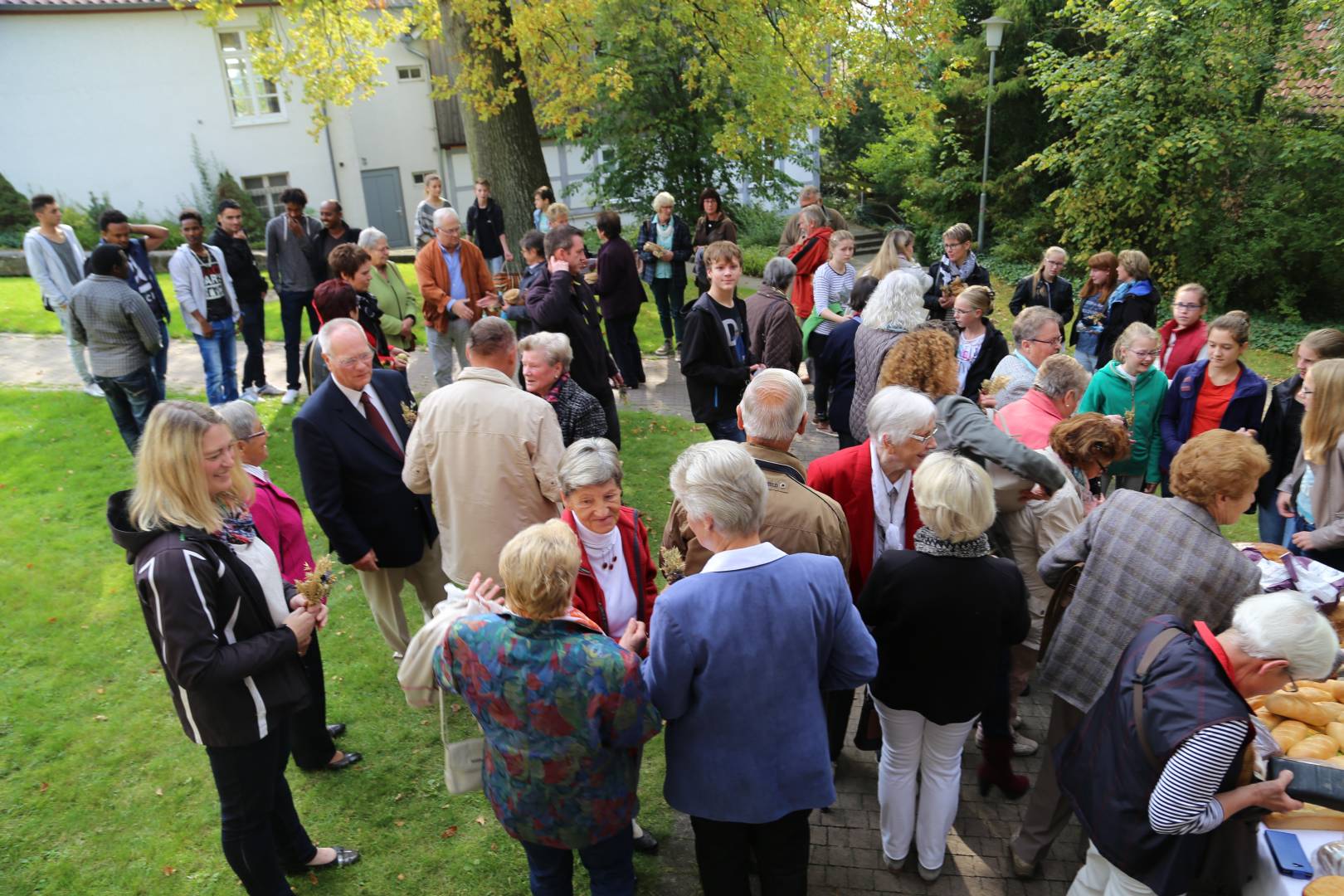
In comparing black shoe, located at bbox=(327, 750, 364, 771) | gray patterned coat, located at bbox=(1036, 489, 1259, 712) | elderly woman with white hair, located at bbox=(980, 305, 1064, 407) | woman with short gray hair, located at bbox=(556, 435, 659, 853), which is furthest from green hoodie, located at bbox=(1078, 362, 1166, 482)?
black shoe, located at bbox=(327, 750, 364, 771)

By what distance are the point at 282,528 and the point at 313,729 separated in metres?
1.28

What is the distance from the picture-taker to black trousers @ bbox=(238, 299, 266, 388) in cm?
905

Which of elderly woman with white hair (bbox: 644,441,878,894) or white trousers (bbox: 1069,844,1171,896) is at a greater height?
elderly woman with white hair (bbox: 644,441,878,894)

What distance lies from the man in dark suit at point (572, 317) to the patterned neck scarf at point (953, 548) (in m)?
3.38

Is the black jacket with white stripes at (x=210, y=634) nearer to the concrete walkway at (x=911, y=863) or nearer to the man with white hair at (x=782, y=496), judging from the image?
the man with white hair at (x=782, y=496)

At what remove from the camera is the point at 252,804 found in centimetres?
321

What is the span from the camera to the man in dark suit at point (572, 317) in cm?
642

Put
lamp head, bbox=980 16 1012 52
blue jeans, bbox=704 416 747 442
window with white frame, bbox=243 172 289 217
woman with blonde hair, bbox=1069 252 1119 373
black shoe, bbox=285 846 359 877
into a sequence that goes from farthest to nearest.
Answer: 1. window with white frame, bbox=243 172 289 217
2. lamp head, bbox=980 16 1012 52
3. woman with blonde hair, bbox=1069 252 1119 373
4. blue jeans, bbox=704 416 747 442
5. black shoe, bbox=285 846 359 877

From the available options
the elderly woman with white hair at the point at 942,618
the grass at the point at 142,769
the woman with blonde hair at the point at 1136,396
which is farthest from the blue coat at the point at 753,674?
the woman with blonde hair at the point at 1136,396

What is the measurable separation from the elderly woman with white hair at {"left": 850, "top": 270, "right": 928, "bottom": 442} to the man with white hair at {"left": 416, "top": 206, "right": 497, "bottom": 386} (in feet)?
13.8

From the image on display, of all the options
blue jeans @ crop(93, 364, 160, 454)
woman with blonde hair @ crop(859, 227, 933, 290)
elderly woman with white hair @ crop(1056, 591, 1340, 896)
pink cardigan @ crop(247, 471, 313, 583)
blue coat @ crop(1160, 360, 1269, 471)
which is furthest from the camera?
woman with blonde hair @ crop(859, 227, 933, 290)

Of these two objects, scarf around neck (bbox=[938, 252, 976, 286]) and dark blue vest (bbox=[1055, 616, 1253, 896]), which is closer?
dark blue vest (bbox=[1055, 616, 1253, 896])

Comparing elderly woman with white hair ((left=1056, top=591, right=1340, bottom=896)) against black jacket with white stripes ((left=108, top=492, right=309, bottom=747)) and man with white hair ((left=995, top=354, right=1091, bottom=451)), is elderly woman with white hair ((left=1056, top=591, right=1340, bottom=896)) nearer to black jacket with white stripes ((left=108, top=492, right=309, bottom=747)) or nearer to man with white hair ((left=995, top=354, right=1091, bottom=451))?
man with white hair ((left=995, top=354, right=1091, bottom=451))

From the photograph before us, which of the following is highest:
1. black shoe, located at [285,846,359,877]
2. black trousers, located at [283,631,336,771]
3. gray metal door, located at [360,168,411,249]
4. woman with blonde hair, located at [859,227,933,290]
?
gray metal door, located at [360,168,411,249]
